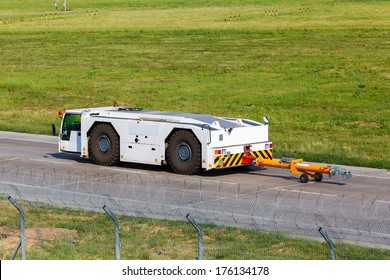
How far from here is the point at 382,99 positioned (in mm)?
53031

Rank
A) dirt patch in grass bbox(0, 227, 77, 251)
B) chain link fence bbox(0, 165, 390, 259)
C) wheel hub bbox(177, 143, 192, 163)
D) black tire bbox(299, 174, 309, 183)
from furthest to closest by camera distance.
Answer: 1. wheel hub bbox(177, 143, 192, 163)
2. black tire bbox(299, 174, 309, 183)
3. dirt patch in grass bbox(0, 227, 77, 251)
4. chain link fence bbox(0, 165, 390, 259)

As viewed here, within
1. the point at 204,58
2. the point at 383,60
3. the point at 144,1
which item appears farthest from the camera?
the point at 144,1

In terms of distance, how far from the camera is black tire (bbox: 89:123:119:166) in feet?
110

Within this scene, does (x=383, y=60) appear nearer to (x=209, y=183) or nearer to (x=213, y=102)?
(x=213, y=102)

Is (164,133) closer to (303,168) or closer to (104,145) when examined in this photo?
(104,145)

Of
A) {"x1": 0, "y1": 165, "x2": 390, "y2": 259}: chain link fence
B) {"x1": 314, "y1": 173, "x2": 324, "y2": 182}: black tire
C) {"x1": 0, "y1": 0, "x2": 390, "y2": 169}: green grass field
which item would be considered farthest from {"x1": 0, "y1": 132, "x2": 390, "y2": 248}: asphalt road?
{"x1": 0, "y1": 0, "x2": 390, "y2": 169}: green grass field

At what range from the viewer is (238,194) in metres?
28.5

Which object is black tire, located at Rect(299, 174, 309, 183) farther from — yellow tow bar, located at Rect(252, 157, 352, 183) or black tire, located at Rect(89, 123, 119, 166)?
black tire, located at Rect(89, 123, 119, 166)

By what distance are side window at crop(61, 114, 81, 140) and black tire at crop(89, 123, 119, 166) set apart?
3.74 feet

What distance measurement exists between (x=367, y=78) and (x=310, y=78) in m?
3.58

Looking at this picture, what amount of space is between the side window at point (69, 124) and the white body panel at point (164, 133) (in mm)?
Result: 718

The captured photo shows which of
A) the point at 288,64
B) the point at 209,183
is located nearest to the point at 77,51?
the point at 288,64

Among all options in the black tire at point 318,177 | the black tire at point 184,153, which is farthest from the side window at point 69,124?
the black tire at point 318,177

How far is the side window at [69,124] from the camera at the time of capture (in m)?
35.2
